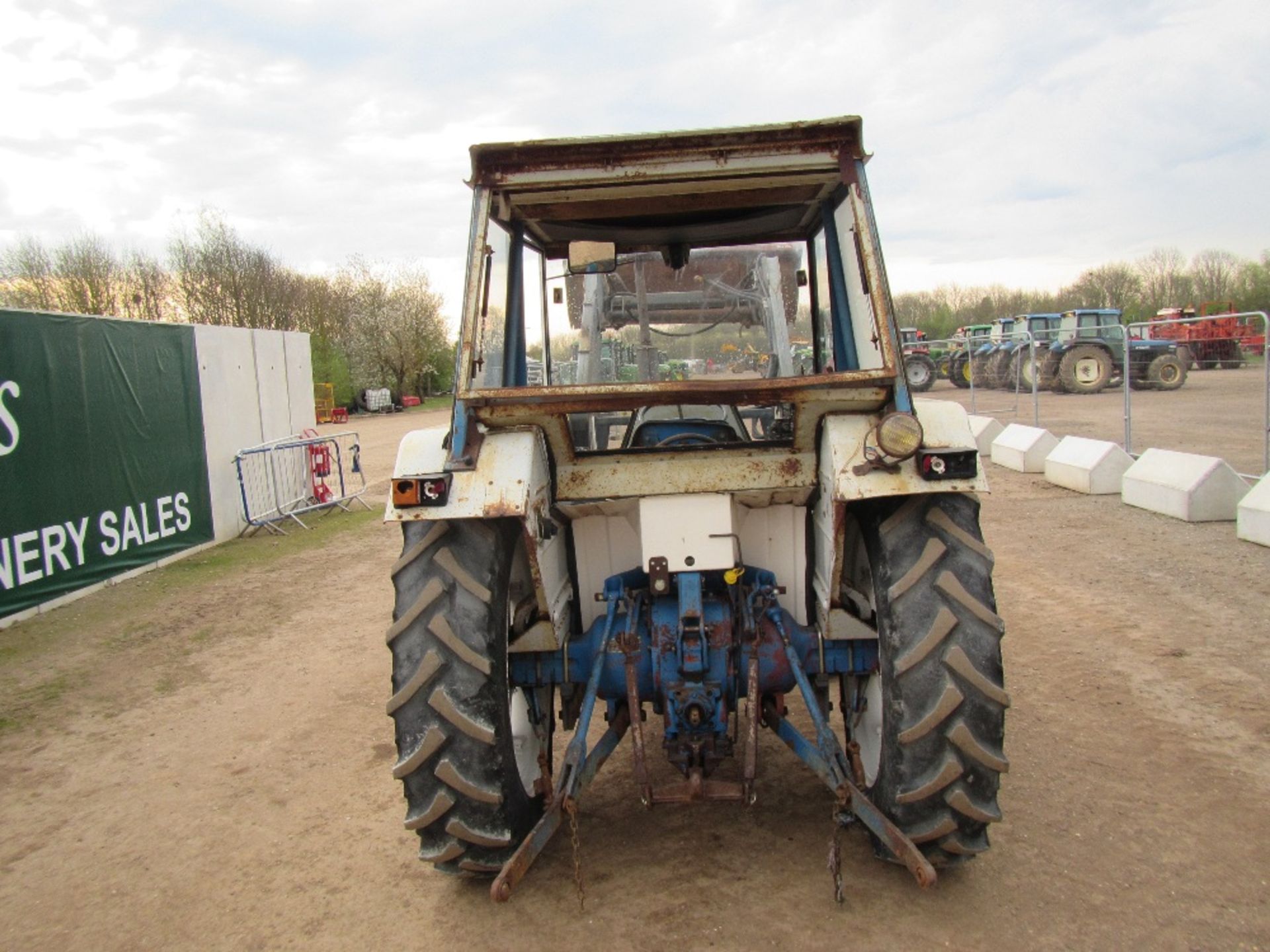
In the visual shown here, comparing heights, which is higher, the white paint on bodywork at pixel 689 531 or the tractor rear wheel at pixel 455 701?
the white paint on bodywork at pixel 689 531

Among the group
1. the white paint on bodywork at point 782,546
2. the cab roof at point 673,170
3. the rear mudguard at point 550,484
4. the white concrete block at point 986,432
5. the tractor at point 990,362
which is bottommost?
the white concrete block at point 986,432

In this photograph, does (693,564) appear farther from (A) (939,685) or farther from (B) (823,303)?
(B) (823,303)

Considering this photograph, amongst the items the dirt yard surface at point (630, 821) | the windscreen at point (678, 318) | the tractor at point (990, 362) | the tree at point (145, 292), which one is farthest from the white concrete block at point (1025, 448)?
the tree at point (145, 292)

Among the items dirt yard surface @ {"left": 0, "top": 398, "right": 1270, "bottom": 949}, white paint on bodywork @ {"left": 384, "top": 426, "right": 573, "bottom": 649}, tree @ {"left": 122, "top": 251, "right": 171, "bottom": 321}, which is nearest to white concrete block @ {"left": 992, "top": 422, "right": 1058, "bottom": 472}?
dirt yard surface @ {"left": 0, "top": 398, "right": 1270, "bottom": 949}

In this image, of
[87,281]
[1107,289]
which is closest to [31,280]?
[87,281]

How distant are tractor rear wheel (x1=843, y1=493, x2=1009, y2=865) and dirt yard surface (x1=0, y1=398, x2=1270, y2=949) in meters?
0.34

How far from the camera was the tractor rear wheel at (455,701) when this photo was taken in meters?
2.99

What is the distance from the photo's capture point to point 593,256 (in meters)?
4.13

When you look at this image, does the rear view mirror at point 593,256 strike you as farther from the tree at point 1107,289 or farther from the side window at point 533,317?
the tree at point 1107,289

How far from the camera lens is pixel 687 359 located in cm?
436

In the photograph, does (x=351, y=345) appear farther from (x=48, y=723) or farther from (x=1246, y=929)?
(x=1246, y=929)

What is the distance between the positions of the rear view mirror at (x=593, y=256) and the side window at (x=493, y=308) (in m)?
0.35

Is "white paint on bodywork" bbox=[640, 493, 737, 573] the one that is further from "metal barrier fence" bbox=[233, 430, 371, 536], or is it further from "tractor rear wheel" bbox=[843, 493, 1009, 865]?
"metal barrier fence" bbox=[233, 430, 371, 536]

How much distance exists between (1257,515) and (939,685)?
6.50 meters
